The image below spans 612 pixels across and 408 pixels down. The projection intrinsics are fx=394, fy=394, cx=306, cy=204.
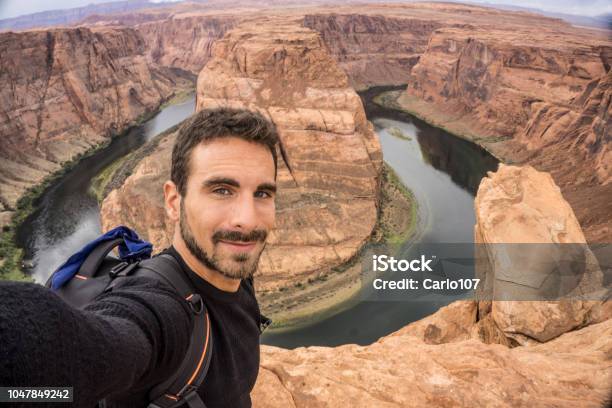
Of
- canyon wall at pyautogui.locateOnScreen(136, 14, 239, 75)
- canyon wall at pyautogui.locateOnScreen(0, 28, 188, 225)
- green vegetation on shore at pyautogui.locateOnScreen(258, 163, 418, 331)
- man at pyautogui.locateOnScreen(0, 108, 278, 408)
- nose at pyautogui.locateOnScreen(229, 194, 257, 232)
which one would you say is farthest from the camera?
canyon wall at pyautogui.locateOnScreen(136, 14, 239, 75)

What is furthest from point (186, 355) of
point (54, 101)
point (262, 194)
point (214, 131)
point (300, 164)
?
point (54, 101)

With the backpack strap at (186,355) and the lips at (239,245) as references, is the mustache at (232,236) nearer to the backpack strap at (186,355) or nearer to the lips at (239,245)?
the lips at (239,245)

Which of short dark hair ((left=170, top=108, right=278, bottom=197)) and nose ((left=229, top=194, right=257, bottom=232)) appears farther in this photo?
short dark hair ((left=170, top=108, right=278, bottom=197))

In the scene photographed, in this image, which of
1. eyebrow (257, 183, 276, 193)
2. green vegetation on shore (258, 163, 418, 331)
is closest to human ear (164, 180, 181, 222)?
eyebrow (257, 183, 276, 193)

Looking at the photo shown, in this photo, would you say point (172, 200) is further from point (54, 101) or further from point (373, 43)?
point (373, 43)

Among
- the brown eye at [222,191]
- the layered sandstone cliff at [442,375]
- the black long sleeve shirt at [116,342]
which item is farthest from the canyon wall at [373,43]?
the black long sleeve shirt at [116,342]

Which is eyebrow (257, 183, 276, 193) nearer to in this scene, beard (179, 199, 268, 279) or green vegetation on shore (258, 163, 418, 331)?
beard (179, 199, 268, 279)
